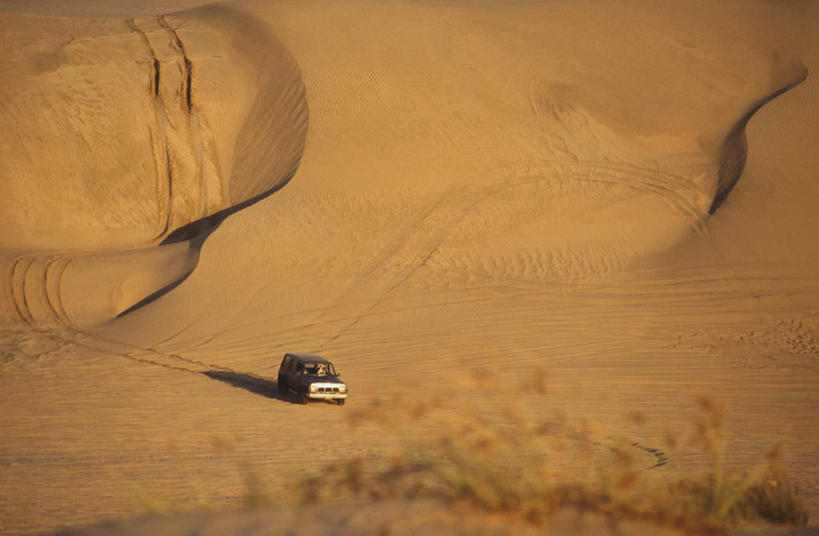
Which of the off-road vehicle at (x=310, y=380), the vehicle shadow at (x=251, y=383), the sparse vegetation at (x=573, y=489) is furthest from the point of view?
the vehicle shadow at (x=251, y=383)

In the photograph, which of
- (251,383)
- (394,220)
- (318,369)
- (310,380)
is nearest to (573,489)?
(310,380)

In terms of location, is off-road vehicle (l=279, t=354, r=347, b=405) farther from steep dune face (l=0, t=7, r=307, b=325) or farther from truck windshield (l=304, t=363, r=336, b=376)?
steep dune face (l=0, t=7, r=307, b=325)

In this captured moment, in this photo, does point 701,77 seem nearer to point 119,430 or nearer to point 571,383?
point 571,383

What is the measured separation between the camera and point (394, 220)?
1931 centimetres

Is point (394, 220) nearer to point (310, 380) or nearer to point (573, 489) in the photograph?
point (310, 380)

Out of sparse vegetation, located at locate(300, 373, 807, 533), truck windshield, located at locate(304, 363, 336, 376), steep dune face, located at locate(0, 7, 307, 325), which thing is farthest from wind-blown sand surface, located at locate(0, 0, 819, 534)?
sparse vegetation, located at locate(300, 373, 807, 533)

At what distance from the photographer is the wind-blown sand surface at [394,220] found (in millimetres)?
11398

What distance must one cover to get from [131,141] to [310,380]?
13.3 metres

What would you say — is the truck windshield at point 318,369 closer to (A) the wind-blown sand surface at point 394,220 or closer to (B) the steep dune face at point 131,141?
(A) the wind-blown sand surface at point 394,220

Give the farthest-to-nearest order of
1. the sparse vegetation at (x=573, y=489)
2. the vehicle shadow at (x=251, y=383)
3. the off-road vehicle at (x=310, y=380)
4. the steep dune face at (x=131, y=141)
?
1. the steep dune face at (x=131, y=141)
2. the vehicle shadow at (x=251, y=383)
3. the off-road vehicle at (x=310, y=380)
4. the sparse vegetation at (x=573, y=489)

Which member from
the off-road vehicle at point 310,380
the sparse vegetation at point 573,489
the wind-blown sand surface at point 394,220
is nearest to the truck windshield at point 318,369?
the off-road vehicle at point 310,380

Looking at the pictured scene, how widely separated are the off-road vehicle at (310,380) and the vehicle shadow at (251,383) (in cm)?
23

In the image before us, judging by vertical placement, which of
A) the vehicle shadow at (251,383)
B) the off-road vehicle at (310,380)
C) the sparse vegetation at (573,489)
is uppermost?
the sparse vegetation at (573,489)

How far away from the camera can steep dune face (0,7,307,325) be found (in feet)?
66.4
